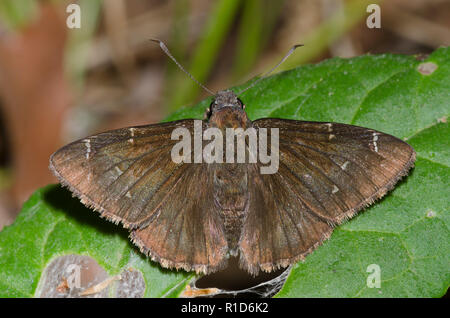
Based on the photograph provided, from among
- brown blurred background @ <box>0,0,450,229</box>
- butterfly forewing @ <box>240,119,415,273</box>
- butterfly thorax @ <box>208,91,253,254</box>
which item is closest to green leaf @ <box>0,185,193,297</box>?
butterfly thorax @ <box>208,91,253,254</box>

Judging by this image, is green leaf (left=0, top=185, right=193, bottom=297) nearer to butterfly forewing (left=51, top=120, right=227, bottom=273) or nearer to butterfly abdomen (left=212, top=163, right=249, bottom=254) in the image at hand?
butterfly forewing (left=51, top=120, right=227, bottom=273)

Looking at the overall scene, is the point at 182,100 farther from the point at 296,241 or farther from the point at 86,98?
the point at 296,241

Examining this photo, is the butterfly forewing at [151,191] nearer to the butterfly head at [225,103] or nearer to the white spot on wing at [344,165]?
the butterfly head at [225,103]

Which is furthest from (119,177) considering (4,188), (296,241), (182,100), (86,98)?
(86,98)

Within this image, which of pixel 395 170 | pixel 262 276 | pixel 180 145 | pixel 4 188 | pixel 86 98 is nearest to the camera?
pixel 395 170

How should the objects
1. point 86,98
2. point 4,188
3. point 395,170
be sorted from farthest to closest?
point 86,98 → point 4,188 → point 395,170
